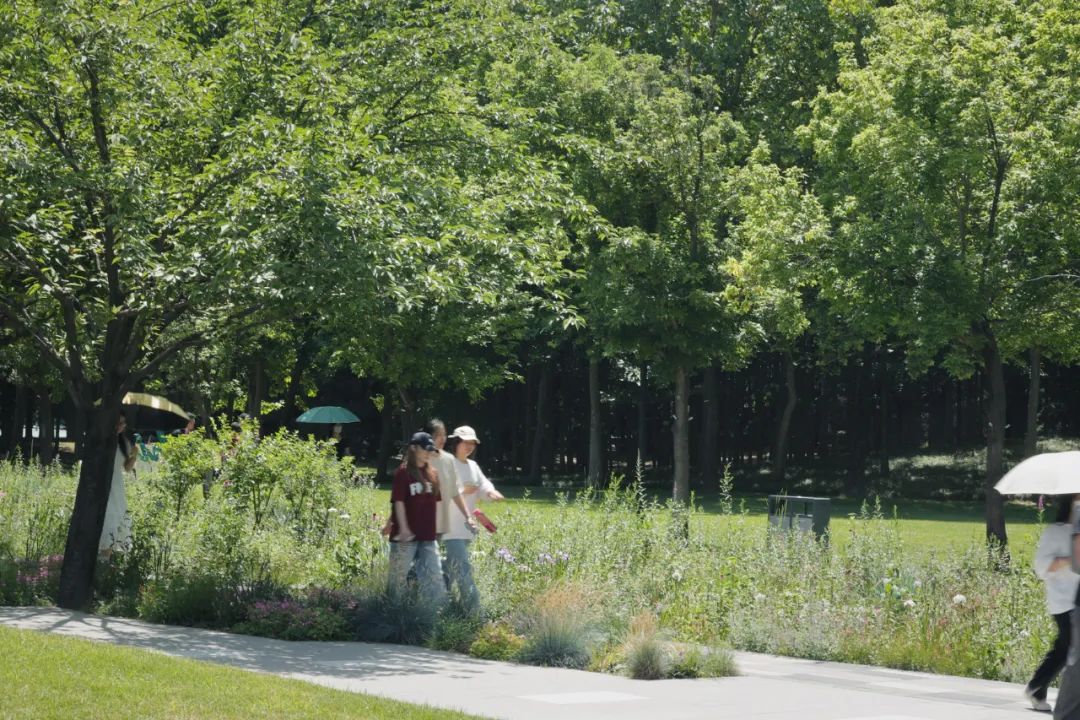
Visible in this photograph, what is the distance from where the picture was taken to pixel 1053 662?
8867 mm

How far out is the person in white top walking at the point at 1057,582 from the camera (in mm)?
8461

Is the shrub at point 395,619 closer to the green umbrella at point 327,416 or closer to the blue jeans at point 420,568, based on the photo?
the blue jeans at point 420,568

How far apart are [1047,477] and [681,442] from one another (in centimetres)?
1861

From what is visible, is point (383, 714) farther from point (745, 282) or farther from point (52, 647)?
point (745, 282)

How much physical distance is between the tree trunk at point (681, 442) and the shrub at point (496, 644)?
13.1 metres

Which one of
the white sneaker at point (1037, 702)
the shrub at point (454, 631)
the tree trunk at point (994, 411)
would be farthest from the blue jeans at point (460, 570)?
the tree trunk at point (994, 411)

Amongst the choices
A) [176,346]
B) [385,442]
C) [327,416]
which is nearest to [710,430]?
[385,442]

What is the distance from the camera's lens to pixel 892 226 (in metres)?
23.2

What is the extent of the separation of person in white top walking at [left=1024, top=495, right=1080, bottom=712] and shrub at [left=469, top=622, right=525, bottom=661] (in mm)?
3941

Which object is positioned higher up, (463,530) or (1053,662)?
(463,530)

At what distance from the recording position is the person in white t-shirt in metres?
12.1

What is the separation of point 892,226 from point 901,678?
14.0 metres

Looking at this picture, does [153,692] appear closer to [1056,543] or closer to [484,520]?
[484,520]

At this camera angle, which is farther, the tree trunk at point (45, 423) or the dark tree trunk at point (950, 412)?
the dark tree trunk at point (950, 412)
